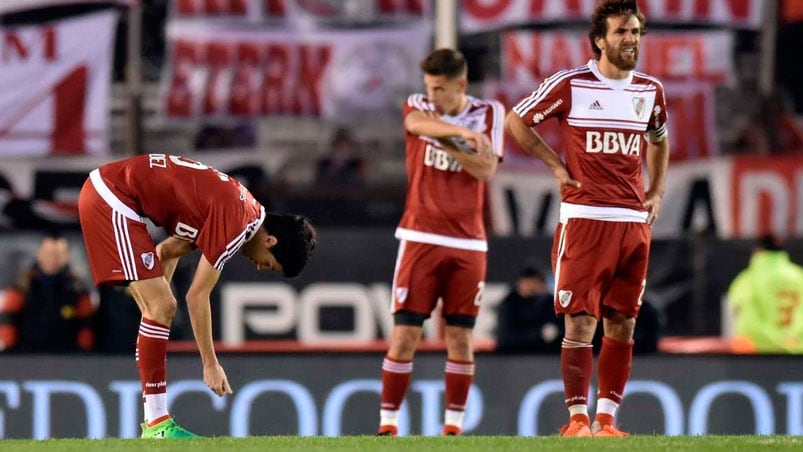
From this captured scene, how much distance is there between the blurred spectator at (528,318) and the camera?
12.1 meters

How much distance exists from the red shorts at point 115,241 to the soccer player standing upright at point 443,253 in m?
1.88

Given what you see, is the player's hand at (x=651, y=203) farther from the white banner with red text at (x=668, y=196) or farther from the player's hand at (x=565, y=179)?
the white banner with red text at (x=668, y=196)

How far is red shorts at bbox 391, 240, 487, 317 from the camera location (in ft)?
32.2

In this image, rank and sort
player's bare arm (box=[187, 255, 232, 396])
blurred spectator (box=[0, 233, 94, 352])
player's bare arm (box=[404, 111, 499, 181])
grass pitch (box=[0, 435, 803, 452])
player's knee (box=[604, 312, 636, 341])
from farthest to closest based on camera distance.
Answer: blurred spectator (box=[0, 233, 94, 352]), player's bare arm (box=[404, 111, 499, 181]), player's knee (box=[604, 312, 636, 341]), player's bare arm (box=[187, 255, 232, 396]), grass pitch (box=[0, 435, 803, 452])

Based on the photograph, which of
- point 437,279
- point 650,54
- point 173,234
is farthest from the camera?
point 650,54

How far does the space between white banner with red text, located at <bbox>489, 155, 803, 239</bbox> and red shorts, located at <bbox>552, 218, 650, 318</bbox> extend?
6.37 meters

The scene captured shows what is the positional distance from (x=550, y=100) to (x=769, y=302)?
518 centimetres

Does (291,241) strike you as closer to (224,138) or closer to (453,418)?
(453,418)

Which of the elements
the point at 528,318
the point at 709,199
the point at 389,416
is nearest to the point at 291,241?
the point at 389,416

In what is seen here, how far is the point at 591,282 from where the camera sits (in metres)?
8.52

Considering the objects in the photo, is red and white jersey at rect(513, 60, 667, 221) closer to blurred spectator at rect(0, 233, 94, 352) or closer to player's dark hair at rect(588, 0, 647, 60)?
player's dark hair at rect(588, 0, 647, 60)

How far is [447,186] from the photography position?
9.79 metres

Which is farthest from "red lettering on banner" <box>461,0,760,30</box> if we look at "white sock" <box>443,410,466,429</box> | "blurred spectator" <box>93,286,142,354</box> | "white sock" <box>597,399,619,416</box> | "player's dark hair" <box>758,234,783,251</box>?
"white sock" <box>597,399,619,416</box>

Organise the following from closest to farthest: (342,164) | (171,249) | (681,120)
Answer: (171,249) → (681,120) → (342,164)
